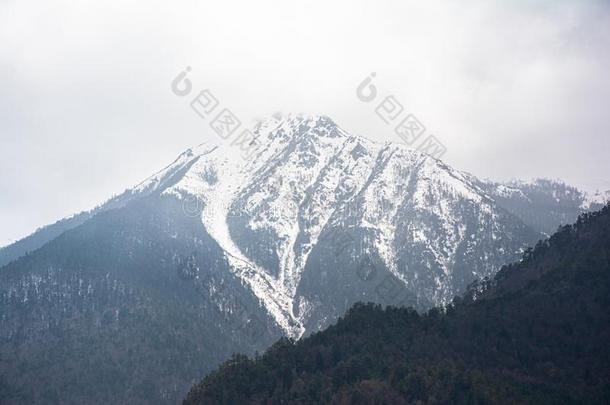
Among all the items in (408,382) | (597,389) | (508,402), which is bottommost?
(597,389)

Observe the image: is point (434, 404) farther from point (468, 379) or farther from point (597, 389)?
point (597, 389)

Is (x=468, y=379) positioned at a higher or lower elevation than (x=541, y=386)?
higher

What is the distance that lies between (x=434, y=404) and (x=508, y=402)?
63.1ft

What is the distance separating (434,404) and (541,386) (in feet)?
108

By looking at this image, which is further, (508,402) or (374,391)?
(374,391)

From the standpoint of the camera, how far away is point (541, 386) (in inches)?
7805

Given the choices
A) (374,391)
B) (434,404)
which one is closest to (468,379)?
(434,404)

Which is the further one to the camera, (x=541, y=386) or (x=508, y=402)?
(x=541, y=386)

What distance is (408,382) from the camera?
199 m

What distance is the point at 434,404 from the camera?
621 feet

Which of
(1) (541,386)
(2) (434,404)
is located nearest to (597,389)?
(1) (541,386)

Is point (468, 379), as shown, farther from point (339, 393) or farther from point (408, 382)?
point (339, 393)

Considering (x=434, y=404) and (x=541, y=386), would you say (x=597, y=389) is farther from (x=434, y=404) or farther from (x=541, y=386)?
(x=434, y=404)

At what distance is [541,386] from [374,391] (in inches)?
1857
